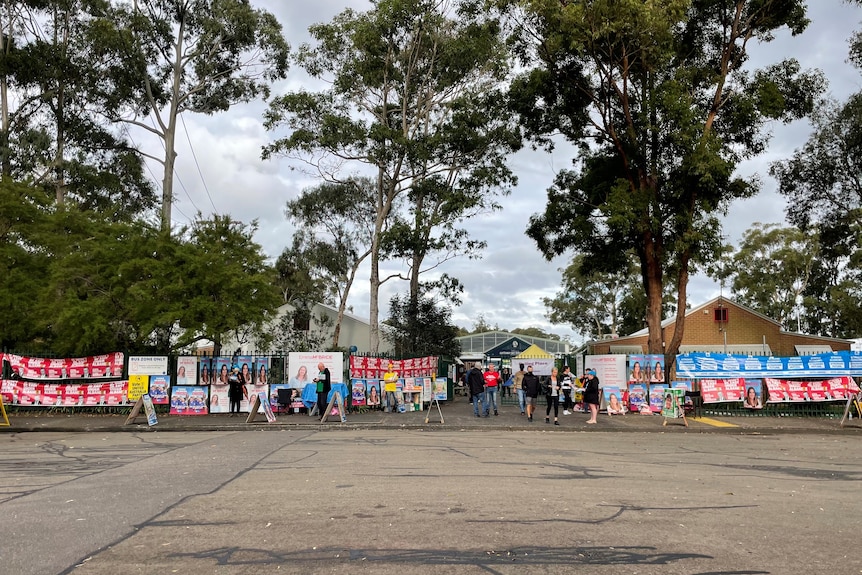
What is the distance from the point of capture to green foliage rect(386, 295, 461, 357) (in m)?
33.3

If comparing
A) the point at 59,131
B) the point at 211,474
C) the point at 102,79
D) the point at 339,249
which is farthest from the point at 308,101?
the point at 211,474

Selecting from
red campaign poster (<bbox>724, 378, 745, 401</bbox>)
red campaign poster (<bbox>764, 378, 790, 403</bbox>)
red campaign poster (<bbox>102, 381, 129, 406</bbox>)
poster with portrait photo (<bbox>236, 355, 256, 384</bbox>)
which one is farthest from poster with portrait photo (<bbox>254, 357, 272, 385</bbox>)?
red campaign poster (<bbox>764, 378, 790, 403</bbox>)

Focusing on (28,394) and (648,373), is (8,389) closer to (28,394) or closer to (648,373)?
(28,394)

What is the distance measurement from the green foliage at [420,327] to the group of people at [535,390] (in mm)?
9422

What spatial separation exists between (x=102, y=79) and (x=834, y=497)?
3425 cm

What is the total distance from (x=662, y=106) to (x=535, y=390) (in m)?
11.1

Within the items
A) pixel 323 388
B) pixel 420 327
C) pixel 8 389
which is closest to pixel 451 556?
pixel 323 388

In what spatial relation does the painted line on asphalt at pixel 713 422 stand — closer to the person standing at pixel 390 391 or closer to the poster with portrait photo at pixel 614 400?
the poster with portrait photo at pixel 614 400

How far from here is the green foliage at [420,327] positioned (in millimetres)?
33281

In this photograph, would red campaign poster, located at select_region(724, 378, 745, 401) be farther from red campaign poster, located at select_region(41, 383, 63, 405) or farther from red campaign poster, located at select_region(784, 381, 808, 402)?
red campaign poster, located at select_region(41, 383, 63, 405)

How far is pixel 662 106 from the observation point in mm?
23359

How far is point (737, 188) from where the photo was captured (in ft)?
84.4

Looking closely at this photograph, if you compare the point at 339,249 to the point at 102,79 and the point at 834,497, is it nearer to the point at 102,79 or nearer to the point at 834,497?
the point at 102,79

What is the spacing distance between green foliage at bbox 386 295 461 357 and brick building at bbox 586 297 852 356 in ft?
43.9
